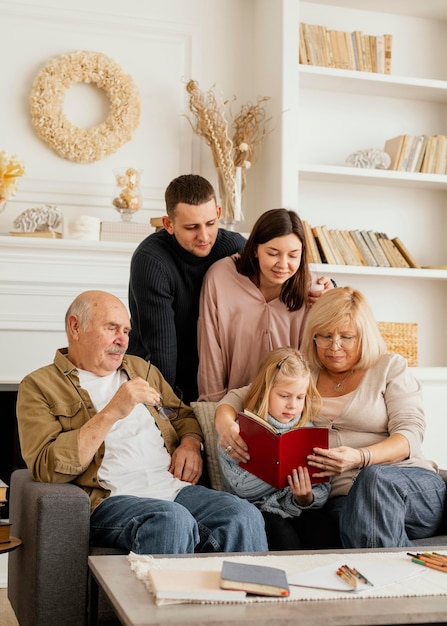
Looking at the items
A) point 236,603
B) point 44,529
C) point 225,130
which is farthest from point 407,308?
point 236,603

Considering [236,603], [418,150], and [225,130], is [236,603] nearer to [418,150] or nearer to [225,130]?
[225,130]

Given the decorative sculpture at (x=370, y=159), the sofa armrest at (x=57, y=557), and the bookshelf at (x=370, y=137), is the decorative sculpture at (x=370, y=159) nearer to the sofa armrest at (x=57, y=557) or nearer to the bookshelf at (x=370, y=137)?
the bookshelf at (x=370, y=137)

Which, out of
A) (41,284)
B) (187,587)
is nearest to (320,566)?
(187,587)

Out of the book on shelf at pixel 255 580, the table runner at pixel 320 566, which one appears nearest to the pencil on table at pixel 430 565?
the table runner at pixel 320 566

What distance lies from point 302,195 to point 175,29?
3.59 feet

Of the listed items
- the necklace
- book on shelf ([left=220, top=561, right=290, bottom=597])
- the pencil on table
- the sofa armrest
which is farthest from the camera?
the necklace

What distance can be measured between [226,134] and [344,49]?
2.70ft

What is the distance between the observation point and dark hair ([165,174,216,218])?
300 cm

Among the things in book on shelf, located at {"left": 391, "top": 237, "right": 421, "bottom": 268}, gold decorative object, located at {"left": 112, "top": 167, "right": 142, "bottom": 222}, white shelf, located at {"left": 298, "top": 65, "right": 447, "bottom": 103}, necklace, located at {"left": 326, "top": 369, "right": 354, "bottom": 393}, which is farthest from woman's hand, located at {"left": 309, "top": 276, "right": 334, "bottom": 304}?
white shelf, located at {"left": 298, "top": 65, "right": 447, "bottom": 103}

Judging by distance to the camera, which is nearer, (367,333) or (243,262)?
(367,333)

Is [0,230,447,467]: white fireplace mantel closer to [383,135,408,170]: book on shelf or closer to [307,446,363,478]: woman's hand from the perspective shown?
[383,135,408,170]: book on shelf

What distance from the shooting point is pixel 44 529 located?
90.6 inches

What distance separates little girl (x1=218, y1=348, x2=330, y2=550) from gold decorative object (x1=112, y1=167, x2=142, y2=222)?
170 centimetres

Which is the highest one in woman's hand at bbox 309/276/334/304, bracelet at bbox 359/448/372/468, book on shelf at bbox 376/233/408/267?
book on shelf at bbox 376/233/408/267
